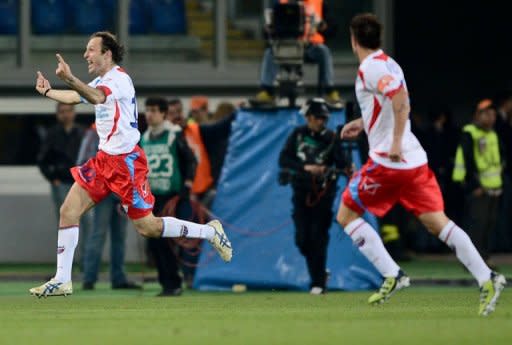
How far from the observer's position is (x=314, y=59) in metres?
20.1

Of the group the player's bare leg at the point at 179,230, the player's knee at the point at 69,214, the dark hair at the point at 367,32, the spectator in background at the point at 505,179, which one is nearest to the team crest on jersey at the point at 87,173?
the player's knee at the point at 69,214

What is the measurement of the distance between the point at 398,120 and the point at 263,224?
6139 millimetres

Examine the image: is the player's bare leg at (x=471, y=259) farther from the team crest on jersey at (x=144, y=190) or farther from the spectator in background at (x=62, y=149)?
the spectator in background at (x=62, y=149)

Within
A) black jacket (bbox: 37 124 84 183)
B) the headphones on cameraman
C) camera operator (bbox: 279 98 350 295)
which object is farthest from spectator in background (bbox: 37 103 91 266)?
the headphones on cameraman

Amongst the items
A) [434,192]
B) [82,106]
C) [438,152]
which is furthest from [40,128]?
[434,192]

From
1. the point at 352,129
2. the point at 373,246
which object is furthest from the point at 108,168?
the point at 373,246

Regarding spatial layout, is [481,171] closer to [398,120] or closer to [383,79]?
[383,79]

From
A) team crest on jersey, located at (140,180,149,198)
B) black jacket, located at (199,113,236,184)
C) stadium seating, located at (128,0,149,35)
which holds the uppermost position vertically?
stadium seating, located at (128,0,149,35)

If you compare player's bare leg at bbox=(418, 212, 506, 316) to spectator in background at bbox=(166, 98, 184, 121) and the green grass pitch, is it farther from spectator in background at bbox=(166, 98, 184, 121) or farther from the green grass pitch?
spectator in background at bbox=(166, 98, 184, 121)

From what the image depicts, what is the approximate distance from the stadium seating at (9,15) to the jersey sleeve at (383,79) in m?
12.8

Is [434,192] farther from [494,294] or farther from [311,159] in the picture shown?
[311,159]

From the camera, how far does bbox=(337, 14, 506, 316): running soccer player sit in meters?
13.4

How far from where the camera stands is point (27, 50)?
2558 centimetres

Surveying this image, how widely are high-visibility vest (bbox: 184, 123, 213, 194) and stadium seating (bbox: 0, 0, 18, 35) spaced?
18.6 feet
